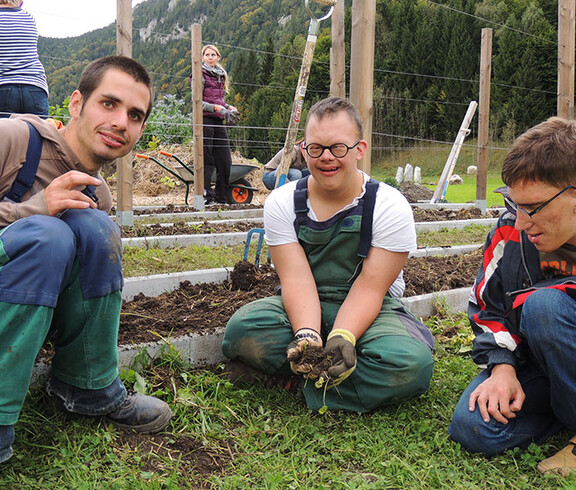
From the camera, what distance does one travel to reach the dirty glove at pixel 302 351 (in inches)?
84.4

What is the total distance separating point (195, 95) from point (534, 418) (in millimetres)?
7294

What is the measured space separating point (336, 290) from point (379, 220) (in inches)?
15.0

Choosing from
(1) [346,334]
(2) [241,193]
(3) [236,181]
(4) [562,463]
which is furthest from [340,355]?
(2) [241,193]

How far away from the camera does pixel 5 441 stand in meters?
1.60

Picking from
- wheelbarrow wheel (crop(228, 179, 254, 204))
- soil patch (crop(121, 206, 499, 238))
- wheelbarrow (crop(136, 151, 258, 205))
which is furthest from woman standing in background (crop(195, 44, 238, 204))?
soil patch (crop(121, 206, 499, 238))

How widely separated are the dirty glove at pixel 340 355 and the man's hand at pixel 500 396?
0.46 metres

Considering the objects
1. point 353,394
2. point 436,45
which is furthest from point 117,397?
point 436,45

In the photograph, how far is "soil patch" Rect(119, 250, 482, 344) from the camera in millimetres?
2711

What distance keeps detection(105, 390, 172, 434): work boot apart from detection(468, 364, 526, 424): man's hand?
3.69ft

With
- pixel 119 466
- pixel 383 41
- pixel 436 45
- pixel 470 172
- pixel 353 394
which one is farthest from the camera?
pixel 383 41

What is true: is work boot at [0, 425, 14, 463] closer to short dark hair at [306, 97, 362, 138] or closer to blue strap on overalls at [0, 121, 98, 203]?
blue strap on overalls at [0, 121, 98, 203]

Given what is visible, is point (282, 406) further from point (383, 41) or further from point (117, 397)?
point (383, 41)

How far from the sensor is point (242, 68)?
35.8 metres

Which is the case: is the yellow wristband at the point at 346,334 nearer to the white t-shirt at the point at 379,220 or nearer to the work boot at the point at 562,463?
the white t-shirt at the point at 379,220
